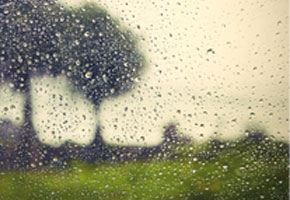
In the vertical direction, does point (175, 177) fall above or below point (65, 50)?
below

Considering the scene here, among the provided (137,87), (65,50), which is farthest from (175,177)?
(65,50)

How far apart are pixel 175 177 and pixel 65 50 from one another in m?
0.57

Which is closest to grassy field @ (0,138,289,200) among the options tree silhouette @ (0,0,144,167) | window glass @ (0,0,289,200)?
window glass @ (0,0,289,200)

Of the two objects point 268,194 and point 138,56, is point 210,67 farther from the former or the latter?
point 268,194

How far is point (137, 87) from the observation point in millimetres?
1076

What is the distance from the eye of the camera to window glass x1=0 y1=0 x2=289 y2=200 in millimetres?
1067

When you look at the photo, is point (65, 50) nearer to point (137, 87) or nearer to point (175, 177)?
point (137, 87)

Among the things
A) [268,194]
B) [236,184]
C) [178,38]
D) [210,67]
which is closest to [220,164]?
[236,184]

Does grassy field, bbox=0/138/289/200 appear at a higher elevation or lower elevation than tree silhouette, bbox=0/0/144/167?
lower

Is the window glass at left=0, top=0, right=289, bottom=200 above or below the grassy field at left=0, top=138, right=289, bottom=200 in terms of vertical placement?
above

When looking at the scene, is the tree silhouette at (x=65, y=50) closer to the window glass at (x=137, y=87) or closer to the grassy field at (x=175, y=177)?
the window glass at (x=137, y=87)

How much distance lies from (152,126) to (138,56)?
24cm

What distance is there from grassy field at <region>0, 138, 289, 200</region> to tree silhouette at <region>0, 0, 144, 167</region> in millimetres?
265

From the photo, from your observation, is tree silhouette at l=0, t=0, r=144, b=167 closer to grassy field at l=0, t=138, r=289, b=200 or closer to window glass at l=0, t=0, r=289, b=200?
window glass at l=0, t=0, r=289, b=200
